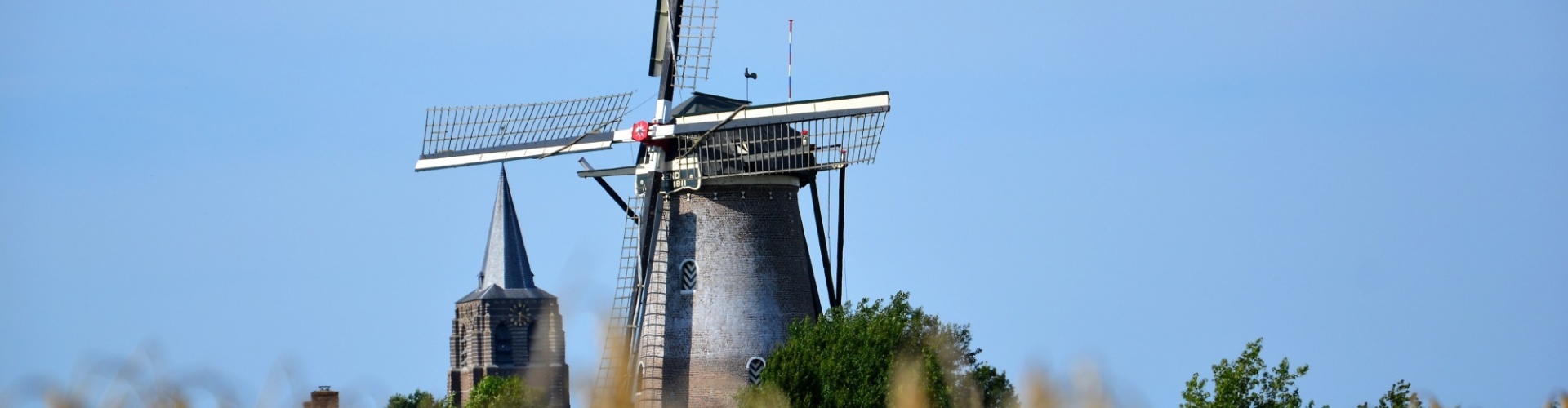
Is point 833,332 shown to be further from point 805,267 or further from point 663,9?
point 663,9

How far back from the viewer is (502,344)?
99.1 meters

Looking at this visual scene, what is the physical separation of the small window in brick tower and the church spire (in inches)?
2406

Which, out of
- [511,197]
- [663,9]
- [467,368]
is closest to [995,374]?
[663,9]

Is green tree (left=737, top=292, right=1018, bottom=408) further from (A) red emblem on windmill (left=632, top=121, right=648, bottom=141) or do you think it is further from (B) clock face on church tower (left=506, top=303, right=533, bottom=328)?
(B) clock face on church tower (left=506, top=303, right=533, bottom=328)

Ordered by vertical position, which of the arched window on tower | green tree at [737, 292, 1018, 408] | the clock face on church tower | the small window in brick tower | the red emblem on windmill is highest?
the clock face on church tower

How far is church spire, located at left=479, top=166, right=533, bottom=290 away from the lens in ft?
302

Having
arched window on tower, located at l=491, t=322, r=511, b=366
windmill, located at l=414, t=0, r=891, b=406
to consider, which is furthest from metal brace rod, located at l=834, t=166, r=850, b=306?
arched window on tower, located at l=491, t=322, r=511, b=366

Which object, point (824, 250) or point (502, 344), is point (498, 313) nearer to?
point (502, 344)

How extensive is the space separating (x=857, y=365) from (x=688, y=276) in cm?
310

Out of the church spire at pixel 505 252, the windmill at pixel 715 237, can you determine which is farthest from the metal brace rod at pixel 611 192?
the church spire at pixel 505 252

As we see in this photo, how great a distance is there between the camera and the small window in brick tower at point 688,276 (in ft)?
99.7

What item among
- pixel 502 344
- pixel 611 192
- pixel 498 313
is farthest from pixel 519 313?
pixel 611 192

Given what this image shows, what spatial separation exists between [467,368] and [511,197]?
11.4m

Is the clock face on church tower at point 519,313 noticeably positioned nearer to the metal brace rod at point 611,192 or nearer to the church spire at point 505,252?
the church spire at point 505,252
